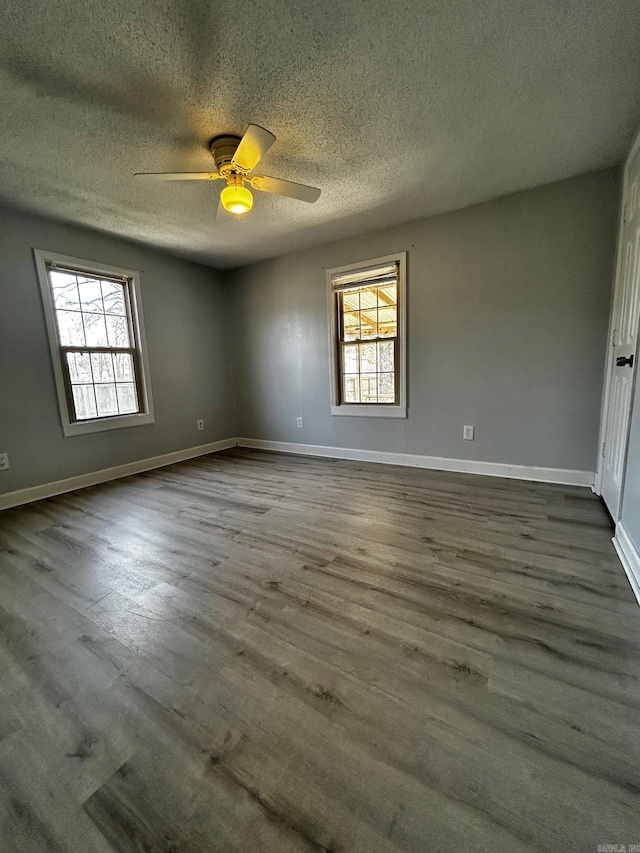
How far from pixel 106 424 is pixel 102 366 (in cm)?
60

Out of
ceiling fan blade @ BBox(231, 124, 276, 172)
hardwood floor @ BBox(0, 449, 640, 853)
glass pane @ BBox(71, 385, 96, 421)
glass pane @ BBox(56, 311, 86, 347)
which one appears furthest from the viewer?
glass pane @ BBox(71, 385, 96, 421)

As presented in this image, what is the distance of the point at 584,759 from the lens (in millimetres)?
859

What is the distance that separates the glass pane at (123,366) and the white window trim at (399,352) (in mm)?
2222

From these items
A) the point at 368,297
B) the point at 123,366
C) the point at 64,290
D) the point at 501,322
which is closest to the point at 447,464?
the point at 501,322

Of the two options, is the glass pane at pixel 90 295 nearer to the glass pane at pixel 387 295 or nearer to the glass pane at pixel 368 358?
the glass pane at pixel 368 358

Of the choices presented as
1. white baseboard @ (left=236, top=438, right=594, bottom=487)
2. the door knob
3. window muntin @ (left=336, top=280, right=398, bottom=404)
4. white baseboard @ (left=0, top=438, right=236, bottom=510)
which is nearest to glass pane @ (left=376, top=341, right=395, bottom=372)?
window muntin @ (left=336, top=280, right=398, bottom=404)

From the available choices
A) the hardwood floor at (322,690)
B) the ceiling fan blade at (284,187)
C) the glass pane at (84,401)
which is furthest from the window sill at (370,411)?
the glass pane at (84,401)

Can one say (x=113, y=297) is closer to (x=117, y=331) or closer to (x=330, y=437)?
(x=117, y=331)

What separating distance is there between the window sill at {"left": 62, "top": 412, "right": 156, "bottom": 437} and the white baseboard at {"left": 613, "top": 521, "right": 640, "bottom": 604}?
4.14 m

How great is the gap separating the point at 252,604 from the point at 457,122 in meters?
2.77

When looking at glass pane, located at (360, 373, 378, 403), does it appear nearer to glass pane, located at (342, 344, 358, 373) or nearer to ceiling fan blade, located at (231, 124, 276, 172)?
glass pane, located at (342, 344, 358, 373)

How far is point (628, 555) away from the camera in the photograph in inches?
64.4

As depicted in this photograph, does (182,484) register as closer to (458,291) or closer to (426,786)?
(426,786)

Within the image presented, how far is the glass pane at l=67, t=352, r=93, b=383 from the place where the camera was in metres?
3.16
